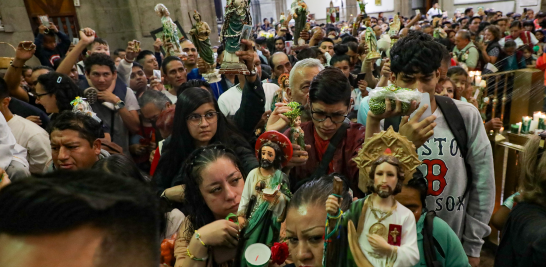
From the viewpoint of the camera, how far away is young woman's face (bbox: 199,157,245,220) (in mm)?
1871

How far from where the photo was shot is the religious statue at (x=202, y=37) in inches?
155

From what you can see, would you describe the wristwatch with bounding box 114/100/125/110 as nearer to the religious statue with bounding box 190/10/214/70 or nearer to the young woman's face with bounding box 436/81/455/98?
the religious statue with bounding box 190/10/214/70

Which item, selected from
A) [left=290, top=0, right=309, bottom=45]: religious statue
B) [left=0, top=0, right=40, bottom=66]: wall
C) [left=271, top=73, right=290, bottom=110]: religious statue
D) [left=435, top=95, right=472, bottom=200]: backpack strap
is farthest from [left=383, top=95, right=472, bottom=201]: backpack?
[left=0, top=0, right=40, bottom=66]: wall

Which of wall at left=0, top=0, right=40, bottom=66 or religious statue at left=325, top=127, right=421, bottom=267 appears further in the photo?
wall at left=0, top=0, right=40, bottom=66

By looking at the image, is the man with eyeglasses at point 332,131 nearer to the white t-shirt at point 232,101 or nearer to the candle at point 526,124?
the white t-shirt at point 232,101

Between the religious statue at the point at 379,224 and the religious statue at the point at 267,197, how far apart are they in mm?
393

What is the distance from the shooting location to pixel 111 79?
4129mm

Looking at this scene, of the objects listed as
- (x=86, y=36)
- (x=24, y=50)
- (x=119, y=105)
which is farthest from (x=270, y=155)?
(x=86, y=36)

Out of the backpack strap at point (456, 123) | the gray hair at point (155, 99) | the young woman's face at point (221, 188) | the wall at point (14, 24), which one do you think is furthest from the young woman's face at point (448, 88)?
the wall at point (14, 24)

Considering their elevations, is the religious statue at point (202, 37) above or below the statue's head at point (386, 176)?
above

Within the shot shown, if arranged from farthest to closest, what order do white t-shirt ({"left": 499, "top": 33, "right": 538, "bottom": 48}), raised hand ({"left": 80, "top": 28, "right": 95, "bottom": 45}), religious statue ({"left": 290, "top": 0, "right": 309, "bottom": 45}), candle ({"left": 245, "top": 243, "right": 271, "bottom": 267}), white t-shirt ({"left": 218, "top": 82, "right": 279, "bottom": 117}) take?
white t-shirt ({"left": 499, "top": 33, "right": 538, "bottom": 48}), religious statue ({"left": 290, "top": 0, "right": 309, "bottom": 45}), raised hand ({"left": 80, "top": 28, "right": 95, "bottom": 45}), white t-shirt ({"left": 218, "top": 82, "right": 279, "bottom": 117}), candle ({"left": 245, "top": 243, "right": 271, "bottom": 267})

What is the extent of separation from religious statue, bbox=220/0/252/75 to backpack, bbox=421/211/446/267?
74.5 inches

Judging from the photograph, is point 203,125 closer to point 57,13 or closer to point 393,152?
point 393,152

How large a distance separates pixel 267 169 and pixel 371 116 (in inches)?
19.4
